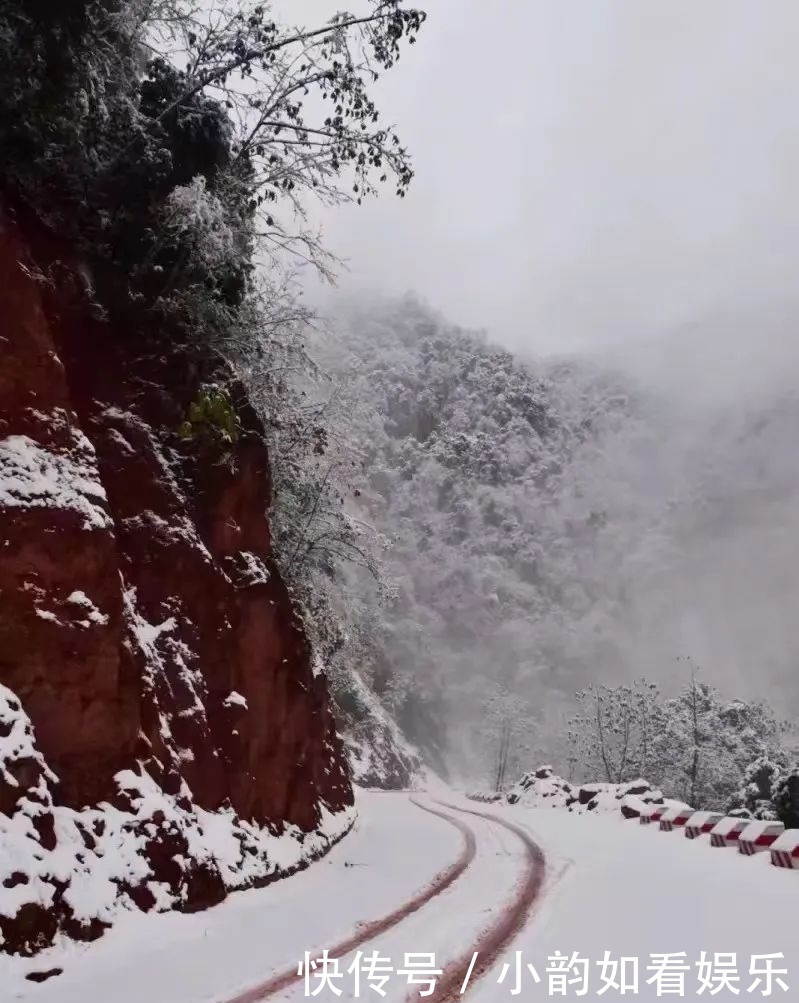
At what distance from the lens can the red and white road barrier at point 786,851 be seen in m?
12.4

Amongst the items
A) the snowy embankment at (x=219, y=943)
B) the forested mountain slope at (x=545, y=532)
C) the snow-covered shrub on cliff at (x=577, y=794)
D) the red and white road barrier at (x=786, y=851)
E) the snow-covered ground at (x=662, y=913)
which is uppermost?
the forested mountain slope at (x=545, y=532)

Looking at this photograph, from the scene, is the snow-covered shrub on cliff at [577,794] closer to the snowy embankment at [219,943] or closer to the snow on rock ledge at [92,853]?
the snowy embankment at [219,943]

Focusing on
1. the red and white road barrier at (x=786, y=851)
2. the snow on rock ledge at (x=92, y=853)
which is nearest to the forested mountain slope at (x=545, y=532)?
the red and white road barrier at (x=786, y=851)

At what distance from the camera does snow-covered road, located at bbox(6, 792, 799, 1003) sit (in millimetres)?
6777

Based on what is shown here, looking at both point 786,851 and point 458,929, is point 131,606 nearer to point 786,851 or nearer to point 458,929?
point 458,929

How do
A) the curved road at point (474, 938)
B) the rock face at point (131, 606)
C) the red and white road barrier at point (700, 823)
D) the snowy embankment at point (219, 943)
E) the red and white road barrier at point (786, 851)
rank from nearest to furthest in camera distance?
the snowy embankment at point (219, 943) < the curved road at point (474, 938) < the rock face at point (131, 606) < the red and white road barrier at point (786, 851) < the red and white road barrier at point (700, 823)

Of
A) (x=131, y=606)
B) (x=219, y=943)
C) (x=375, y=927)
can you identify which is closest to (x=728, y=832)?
(x=375, y=927)

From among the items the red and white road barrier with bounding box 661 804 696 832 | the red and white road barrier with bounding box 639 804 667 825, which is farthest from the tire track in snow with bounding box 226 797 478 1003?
the red and white road barrier with bounding box 639 804 667 825

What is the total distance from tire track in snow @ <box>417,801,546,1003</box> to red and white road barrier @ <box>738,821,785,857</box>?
386cm

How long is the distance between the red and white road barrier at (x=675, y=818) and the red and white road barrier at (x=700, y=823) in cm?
103

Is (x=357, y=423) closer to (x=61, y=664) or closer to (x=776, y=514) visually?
(x=61, y=664)

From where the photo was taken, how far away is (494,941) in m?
8.48

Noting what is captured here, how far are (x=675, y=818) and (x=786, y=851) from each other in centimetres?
756

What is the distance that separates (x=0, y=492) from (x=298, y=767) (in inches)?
353
